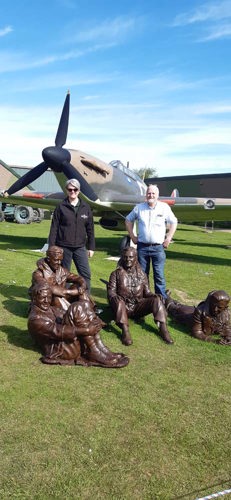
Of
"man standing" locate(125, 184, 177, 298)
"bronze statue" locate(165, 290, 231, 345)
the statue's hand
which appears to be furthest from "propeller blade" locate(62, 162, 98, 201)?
the statue's hand

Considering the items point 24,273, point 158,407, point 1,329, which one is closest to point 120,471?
point 158,407

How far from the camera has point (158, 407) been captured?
388 cm

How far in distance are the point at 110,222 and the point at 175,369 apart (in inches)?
418

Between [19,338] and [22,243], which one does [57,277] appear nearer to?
[19,338]

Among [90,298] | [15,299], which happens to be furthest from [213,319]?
[15,299]

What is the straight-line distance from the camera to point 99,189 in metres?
13.3

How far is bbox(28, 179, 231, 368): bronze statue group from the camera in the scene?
4.65 m

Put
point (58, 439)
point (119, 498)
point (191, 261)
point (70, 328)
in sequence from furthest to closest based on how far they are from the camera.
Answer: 1. point (191, 261)
2. point (70, 328)
3. point (58, 439)
4. point (119, 498)

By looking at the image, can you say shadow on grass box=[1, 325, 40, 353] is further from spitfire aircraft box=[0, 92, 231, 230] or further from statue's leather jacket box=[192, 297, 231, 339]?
spitfire aircraft box=[0, 92, 231, 230]

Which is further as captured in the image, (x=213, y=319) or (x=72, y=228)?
(x=72, y=228)

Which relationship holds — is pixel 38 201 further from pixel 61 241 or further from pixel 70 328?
pixel 70 328

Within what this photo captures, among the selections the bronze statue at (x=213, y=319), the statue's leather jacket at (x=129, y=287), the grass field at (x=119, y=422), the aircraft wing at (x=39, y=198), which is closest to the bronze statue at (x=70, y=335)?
the grass field at (x=119, y=422)

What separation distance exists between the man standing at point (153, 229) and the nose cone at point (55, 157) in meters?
5.23

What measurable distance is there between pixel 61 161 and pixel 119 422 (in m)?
8.74
